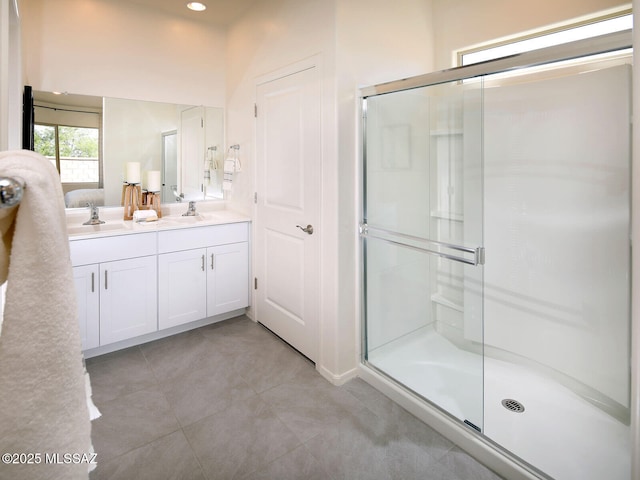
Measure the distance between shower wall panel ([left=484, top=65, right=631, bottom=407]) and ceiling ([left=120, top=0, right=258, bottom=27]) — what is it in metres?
2.02

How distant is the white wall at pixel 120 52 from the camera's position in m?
2.63

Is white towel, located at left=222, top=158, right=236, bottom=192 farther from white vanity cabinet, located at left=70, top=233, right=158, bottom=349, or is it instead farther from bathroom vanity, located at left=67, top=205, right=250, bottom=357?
white vanity cabinet, located at left=70, top=233, right=158, bottom=349

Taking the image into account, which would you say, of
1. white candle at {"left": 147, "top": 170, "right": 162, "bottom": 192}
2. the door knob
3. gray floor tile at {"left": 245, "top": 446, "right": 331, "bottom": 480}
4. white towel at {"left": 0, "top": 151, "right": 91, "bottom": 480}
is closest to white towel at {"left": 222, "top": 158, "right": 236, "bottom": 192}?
white candle at {"left": 147, "top": 170, "right": 162, "bottom": 192}

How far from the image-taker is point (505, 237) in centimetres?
241

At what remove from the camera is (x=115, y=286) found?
2611mm

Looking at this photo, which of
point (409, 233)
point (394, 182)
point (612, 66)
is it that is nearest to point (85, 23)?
point (394, 182)

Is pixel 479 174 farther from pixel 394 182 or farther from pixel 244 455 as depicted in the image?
pixel 244 455

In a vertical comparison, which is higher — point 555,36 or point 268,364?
point 555,36

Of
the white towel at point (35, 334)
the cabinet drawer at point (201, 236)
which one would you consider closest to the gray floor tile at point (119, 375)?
the cabinet drawer at point (201, 236)

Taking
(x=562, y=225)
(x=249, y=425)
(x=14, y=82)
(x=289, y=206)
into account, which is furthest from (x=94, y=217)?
(x=562, y=225)

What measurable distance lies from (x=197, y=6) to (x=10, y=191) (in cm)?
313

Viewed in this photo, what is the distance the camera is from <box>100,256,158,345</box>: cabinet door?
2578 mm

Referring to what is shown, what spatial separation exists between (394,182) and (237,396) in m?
1.61

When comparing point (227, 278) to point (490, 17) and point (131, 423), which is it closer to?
point (131, 423)
